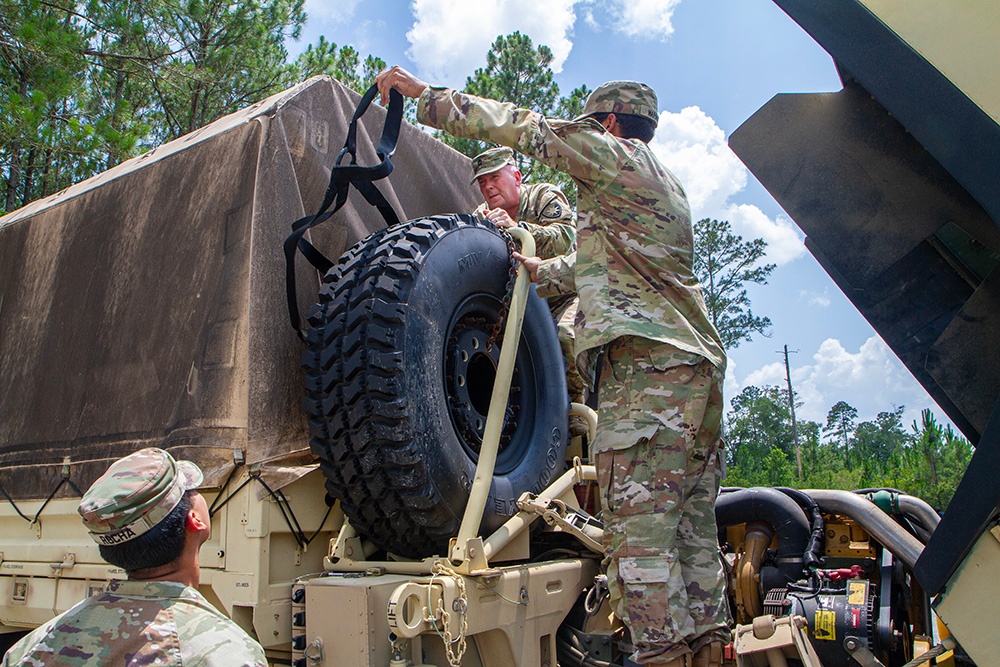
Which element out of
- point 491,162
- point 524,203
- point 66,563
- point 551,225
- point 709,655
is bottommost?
point 709,655

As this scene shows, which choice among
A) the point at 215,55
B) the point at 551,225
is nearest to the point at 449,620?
the point at 551,225

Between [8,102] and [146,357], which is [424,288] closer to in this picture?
[146,357]

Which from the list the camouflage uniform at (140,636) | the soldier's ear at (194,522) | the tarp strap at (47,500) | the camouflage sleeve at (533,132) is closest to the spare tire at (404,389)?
the camouflage sleeve at (533,132)

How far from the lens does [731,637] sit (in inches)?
103

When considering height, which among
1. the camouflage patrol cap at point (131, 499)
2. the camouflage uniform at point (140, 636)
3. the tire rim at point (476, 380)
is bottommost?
the camouflage uniform at point (140, 636)

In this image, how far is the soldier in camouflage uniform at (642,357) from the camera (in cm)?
251

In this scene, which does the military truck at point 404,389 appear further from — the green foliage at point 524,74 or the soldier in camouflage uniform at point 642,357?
the green foliage at point 524,74

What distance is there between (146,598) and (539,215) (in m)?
3.01

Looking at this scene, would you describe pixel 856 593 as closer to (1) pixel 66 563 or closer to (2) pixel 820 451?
(1) pixel 66 563

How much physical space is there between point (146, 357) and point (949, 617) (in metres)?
2.68

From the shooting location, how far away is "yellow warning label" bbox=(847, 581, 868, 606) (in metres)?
2.70

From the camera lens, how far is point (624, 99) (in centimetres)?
300

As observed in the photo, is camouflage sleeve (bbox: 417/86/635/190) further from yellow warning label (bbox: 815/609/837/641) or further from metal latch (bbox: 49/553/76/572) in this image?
metal latch (bbox: 49/553/76/572)

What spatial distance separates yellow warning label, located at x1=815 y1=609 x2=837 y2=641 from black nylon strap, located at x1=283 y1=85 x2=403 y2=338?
1935 mm
